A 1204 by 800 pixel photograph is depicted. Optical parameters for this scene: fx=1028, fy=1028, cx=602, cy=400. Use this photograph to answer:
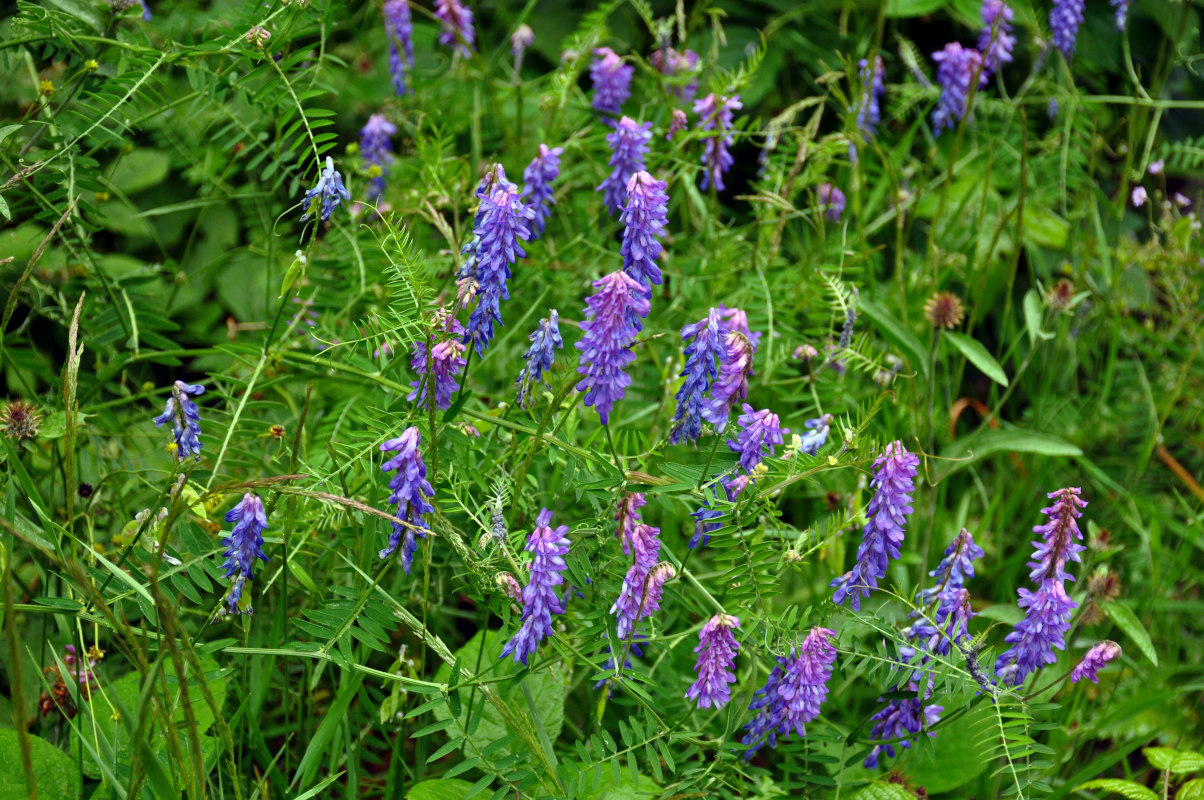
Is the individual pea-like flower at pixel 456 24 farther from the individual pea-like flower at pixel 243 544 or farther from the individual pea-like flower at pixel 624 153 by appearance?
the individual pea-like flower at pixel 243 544

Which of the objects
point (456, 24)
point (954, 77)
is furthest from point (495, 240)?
point (954, 77)

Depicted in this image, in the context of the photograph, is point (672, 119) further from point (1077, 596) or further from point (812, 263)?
point (1077, 596)

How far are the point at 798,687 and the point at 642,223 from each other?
26.4 inches

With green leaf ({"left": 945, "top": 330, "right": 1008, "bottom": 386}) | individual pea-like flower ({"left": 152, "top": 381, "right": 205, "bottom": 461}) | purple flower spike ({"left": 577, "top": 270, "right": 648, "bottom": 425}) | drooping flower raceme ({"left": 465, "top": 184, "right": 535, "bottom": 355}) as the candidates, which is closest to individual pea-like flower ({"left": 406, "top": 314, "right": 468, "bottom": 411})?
drooping flower raceme ({"left": 465, "top": 184, "right": 535, "bottom": 355})

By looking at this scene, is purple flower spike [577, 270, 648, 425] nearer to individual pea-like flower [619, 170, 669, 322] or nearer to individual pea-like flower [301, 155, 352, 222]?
individual pea-like flower [619, 170, 669, 322]

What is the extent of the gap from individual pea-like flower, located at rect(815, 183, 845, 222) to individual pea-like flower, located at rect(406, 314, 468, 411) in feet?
3.69

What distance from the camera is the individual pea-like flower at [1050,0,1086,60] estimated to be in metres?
2.45

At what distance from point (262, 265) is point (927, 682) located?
2118mm

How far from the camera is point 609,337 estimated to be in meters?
1.30

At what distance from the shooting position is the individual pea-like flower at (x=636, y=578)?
1.33 meters

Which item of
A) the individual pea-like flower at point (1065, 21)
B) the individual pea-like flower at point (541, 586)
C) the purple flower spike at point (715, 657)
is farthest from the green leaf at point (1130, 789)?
the individual pea-like flower at point (1065, 21)

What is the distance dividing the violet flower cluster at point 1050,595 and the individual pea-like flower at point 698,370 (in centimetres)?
49

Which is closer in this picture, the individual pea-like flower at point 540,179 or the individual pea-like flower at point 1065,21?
the individual pea-like flower at point 540,179

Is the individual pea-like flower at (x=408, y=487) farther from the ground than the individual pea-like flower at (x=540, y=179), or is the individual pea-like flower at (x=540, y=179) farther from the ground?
the individual pea-like flower at (x=540, y=179)
